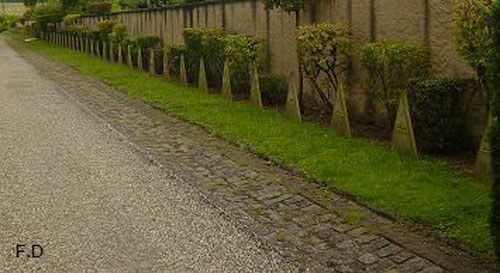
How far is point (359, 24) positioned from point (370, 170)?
356cm

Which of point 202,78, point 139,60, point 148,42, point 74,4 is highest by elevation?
point 74,4

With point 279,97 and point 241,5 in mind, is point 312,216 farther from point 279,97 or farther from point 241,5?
point 241,5

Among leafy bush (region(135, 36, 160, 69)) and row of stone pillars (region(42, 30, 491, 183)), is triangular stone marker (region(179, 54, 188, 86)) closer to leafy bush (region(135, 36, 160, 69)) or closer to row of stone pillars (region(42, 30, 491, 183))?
row of stone pillars (region(42, 30, 491, 183))

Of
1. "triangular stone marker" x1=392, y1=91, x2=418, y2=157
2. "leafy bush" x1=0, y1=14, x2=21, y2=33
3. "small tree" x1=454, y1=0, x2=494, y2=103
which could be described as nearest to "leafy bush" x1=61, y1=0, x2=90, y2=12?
"leafy bush" x1=0, y1=14, x2=21, y2=33

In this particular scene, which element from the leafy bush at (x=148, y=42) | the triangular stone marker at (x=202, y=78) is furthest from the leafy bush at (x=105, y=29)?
the triangular stone marker at (x=202, y=78)

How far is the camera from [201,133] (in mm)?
9492

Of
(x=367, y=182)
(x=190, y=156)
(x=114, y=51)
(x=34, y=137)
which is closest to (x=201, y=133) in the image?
(x=190, y=156)

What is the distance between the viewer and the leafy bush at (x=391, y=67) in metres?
7.91

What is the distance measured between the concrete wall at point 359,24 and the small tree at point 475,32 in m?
0.67

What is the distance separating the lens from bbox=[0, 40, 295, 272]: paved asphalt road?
182 inches

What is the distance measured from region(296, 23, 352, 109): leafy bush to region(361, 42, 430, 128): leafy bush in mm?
832

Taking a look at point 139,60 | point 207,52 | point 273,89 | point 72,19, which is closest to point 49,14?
point 72,19

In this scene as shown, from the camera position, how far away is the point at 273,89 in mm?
11992

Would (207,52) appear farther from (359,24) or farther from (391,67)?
(391,67)
